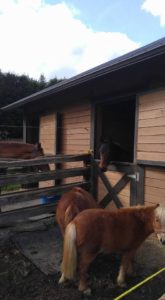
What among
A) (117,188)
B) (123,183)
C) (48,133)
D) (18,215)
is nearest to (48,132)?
(48,133)

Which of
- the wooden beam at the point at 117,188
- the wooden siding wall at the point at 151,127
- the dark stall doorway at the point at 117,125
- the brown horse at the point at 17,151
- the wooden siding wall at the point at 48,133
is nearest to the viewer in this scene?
the wooden siding wall at the point at 151,127

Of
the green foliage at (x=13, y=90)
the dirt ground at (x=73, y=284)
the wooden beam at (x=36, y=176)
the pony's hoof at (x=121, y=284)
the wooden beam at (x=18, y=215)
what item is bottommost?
the dirt ground at (x=73, y=284)

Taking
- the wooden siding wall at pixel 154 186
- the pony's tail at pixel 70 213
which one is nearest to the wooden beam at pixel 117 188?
the wooden siding wall at pixel 154 186

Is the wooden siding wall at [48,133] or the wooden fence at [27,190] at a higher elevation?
the wooden siding wall at [48,133]

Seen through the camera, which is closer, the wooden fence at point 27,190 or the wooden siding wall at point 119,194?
the wooden fence at point 27,190

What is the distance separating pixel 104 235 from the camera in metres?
2.11

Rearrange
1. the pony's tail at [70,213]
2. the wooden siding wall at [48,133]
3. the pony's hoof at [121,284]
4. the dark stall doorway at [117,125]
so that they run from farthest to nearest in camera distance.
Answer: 1. the wooden siding wall at [48,133]
2. the dark stall doorway at [117,125]
3. the pony's tail at [70,213]
4. the pony's hoof at [121,284]

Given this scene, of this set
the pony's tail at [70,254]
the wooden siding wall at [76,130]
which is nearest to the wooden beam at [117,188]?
the wooden siding wall at [76,130]

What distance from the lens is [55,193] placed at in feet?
12.8

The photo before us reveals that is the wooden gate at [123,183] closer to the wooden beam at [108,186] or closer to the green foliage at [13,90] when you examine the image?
the wooden beam at [108,186]

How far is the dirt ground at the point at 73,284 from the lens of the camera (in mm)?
2111

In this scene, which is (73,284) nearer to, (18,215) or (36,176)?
(18,215)

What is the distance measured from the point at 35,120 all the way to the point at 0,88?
1124cm

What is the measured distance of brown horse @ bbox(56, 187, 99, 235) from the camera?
262 centimetres
